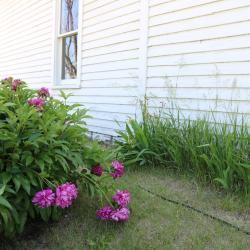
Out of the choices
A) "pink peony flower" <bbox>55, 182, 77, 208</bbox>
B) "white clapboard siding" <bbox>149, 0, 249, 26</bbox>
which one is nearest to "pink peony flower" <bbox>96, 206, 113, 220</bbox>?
"pink peony flower" <bbox>55, 182, 77, 208</bbox>

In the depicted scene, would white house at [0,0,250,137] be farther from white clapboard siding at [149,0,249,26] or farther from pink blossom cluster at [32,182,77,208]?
pink blossom cluster at [32,182,77,208]

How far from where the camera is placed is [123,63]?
5.41m

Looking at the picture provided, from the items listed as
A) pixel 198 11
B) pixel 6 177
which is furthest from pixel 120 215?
pixel 198 11

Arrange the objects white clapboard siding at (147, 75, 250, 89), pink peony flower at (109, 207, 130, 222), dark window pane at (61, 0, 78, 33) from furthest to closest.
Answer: dark window pane at (61, 0, 78, 33)
white clapboard siding at (147, 75, 250, 89)
pink peony flower at (109, 207, 130, 222)

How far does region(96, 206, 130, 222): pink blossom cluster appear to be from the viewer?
2.37 metres

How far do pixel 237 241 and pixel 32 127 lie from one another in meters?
1.37

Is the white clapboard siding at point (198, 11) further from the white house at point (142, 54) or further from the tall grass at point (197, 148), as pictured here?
the tall grass at point (197, 148)

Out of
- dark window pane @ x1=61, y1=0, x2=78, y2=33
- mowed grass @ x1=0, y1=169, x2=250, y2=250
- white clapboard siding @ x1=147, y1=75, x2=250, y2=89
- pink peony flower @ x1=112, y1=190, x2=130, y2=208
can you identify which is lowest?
mowed grass @ x1=0, y1=169, x2=250, y2=250

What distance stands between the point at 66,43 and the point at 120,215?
18.3ft

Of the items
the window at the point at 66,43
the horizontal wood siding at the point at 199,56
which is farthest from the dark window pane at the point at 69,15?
the horizontal wood siding at the point at 199,56

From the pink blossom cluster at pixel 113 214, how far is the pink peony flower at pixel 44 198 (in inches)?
18.3

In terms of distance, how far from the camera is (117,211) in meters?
2.42

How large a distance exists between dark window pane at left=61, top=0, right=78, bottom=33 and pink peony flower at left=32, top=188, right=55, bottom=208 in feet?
17.6

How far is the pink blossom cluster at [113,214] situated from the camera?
2.37 m
